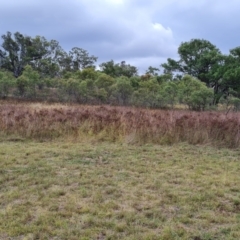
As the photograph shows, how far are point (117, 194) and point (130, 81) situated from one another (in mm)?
24872

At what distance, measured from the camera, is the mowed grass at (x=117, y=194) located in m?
2.62

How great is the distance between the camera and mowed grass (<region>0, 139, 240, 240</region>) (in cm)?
262

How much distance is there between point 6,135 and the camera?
752cm

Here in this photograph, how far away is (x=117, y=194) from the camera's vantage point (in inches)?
139

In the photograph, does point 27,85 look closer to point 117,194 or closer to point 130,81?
point 130,81

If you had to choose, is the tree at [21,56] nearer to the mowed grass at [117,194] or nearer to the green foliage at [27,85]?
the green foliage at [27,85]

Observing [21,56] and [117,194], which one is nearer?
[117,194]

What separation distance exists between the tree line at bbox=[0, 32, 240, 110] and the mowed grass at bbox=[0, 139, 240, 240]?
1813cm

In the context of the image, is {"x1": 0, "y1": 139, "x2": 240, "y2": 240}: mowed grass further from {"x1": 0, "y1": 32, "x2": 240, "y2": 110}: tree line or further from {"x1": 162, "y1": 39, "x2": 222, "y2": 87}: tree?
{"x1": 162, "y1": 39, "x2": 222, "y2": 87}: tree

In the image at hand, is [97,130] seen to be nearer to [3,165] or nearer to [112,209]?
[3,165]

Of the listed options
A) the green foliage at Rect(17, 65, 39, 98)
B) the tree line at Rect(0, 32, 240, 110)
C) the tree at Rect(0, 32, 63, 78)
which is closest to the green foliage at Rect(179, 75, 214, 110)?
the tree line at Rect(0, 32, 240, 110)

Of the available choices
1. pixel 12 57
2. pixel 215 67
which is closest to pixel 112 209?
pixel 215 67

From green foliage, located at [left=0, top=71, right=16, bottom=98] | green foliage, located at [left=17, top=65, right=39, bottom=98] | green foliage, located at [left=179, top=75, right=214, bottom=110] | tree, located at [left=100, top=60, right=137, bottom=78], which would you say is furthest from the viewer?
tree, located at [left=100, top=60, right=137, bottom=78]

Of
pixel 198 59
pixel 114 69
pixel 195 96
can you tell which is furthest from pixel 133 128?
pixel 114 69
